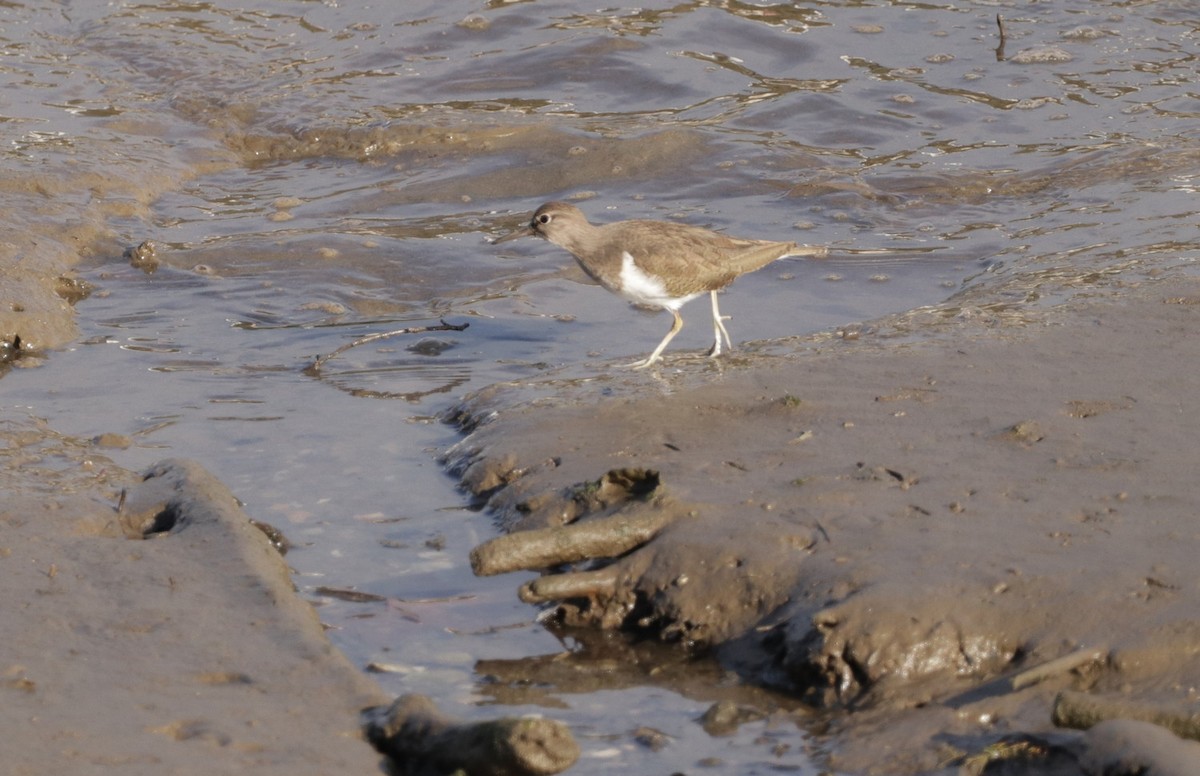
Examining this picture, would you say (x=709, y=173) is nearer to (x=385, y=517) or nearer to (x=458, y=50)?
(x=458, y=50)

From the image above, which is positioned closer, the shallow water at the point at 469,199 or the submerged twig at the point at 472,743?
the submerged twig at the point at 472,743

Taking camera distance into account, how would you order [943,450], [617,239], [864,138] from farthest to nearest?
[864,138]
[617,239]
[943,450]

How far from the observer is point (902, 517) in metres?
4.93

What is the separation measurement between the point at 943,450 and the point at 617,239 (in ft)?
7.96

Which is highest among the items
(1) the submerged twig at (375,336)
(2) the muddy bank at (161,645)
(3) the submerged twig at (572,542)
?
(2) the muddy bank at (161,645)

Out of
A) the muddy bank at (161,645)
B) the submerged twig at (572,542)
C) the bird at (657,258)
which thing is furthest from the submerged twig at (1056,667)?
the bird at (657,258)

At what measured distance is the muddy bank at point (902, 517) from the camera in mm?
4039

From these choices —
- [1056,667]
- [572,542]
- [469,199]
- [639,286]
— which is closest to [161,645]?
[572,542]

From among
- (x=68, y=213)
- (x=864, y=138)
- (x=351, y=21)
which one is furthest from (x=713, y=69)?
(x=68, y=213)

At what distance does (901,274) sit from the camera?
901 cm

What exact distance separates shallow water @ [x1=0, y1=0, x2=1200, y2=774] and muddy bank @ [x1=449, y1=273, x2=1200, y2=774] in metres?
0.30

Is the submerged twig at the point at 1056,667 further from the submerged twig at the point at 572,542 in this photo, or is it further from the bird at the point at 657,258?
the bird at the point at 657,258

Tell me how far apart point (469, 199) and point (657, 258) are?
3722mm

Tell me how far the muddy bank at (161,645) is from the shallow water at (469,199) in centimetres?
35
